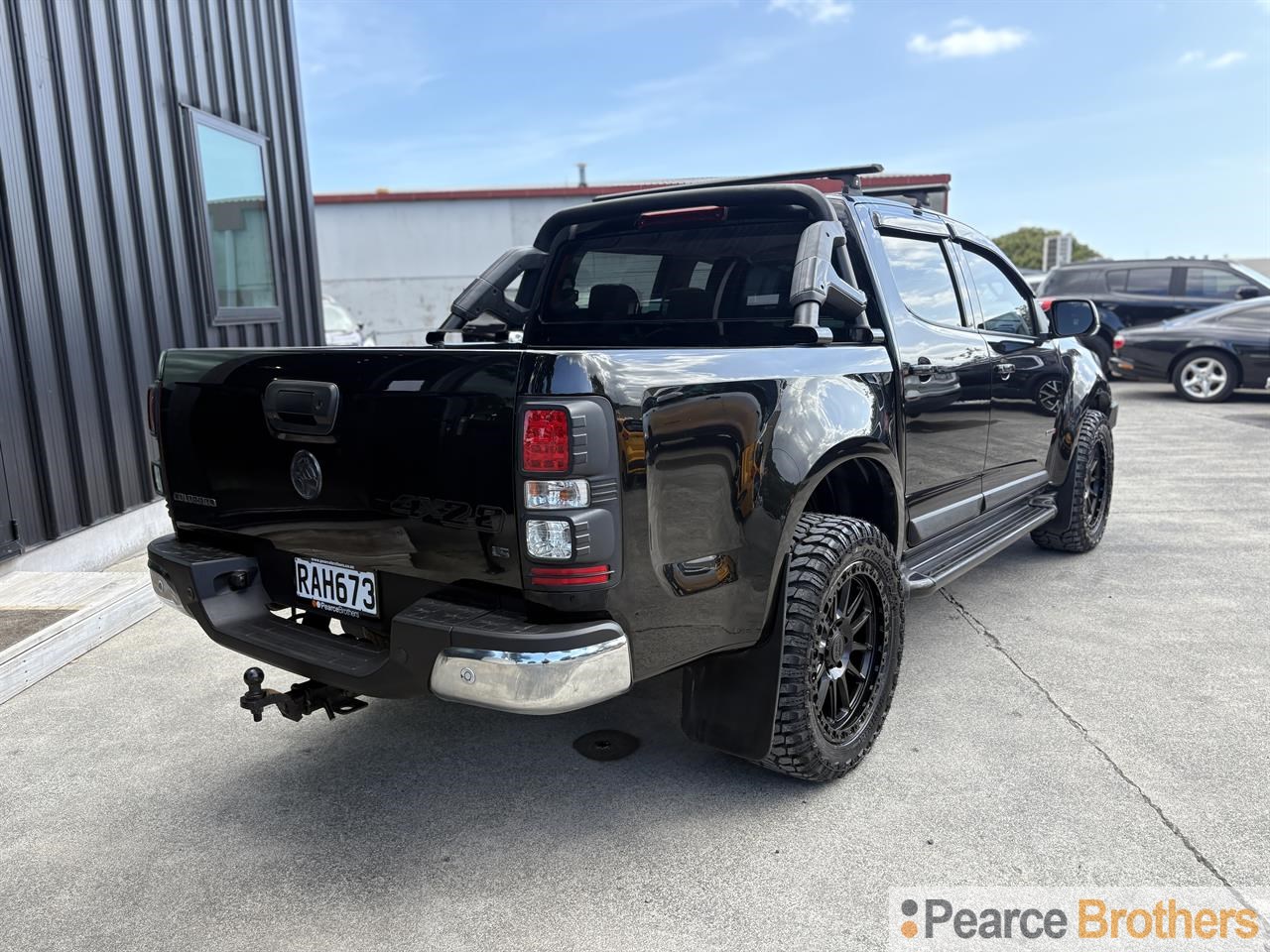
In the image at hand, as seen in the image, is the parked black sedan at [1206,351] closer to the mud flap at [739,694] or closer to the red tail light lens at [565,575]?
the mud flap at [739,694]

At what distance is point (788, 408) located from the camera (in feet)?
9.23

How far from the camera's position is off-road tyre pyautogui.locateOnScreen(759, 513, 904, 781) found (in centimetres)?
285

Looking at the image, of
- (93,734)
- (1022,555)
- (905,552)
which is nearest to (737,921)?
(905,552)

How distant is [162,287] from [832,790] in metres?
5.56

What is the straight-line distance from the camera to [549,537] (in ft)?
7.45

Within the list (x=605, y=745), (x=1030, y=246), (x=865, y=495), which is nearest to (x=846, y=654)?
(x=865, y=495)

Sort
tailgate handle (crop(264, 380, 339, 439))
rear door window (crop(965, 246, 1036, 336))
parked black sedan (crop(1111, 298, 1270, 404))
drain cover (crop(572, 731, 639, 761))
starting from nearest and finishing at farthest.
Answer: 1. tailgate handle (crop(264, 380, 339, 439))
2. drain cover (crop(572, 731, 639, 761))
3. rear door window (crop(965, 246, 1036, 336))
4. parked black sedan (crop(1111, 298, 1270, 404))

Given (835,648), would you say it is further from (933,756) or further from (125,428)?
(125,428)

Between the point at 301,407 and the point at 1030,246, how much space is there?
78.0 meters

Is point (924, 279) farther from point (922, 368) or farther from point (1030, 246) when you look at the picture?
point (1030, 246)

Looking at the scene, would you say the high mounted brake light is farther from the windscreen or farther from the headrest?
the headrest

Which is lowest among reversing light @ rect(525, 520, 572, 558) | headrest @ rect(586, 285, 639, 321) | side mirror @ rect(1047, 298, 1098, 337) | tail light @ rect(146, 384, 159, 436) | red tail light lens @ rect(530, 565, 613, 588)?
red tail light lens @ rect(530, 565, 613, 588)

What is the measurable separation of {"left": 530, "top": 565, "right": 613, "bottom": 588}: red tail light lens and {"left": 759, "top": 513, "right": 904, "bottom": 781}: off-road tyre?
0.78 m

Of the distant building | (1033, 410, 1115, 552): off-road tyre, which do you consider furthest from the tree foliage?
(1033, 410, 1115, 552): off-road tyre
